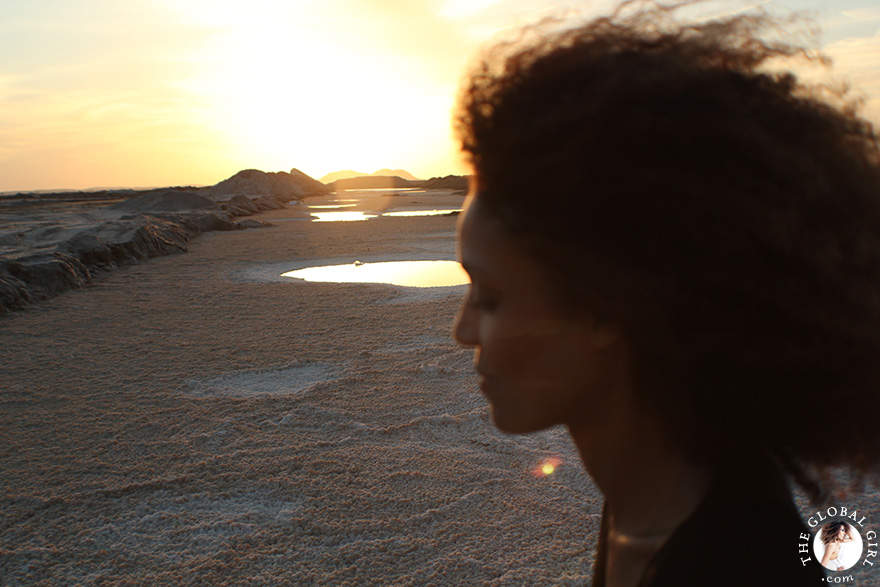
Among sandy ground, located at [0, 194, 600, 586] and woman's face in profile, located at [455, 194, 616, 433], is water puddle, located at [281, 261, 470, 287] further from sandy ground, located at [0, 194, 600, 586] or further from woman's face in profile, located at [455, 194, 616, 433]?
woman's face in profile, located at [455, 194, 616, 433]

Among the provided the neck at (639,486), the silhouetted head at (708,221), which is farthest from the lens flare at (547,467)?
the silhouetted head at (708,221)

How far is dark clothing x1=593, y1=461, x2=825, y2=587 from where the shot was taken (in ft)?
2.42

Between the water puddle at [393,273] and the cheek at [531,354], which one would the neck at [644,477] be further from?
the water puddle at [393,273]

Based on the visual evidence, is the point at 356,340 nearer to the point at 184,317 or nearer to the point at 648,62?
the point at 184,317

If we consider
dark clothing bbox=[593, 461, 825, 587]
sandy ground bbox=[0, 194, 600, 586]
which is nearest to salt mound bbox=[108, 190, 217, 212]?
sandy ground bbox=[0, 194, 600, 586]

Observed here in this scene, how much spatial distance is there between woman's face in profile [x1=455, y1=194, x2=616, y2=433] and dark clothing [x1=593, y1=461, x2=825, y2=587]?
0.59 ft

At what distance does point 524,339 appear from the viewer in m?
0.82

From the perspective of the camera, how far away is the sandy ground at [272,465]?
101 inches

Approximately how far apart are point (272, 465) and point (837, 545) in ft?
9.31

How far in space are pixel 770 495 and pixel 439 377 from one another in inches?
153

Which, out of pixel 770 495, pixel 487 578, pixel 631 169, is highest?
pixel 631 169

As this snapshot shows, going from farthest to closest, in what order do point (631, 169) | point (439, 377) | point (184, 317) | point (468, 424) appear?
point (184, 317), point (439, 377), point (468, 424), point (631, 169)

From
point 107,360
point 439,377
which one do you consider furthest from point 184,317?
point 439,377

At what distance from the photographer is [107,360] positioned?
211 inches
